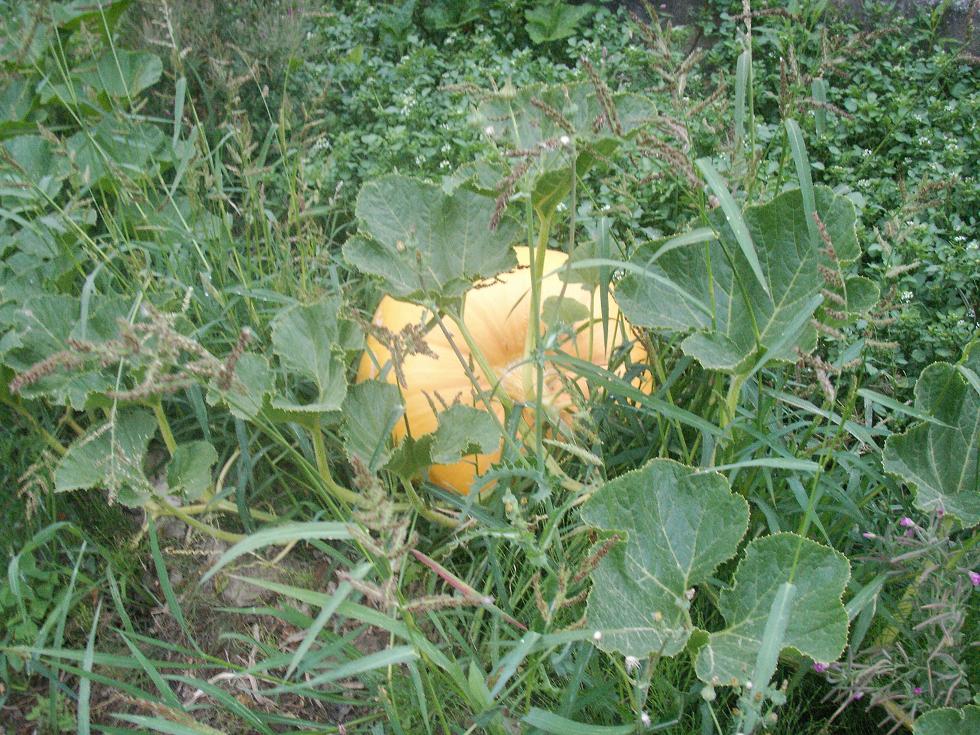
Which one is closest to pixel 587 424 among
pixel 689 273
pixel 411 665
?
pixel 689 273

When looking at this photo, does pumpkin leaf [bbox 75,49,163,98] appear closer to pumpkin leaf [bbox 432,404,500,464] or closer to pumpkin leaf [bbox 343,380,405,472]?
pumpkin leaf [bbox 343,380,405,472]

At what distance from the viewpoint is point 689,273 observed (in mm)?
1933

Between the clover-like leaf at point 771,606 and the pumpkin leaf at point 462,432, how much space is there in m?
0.53

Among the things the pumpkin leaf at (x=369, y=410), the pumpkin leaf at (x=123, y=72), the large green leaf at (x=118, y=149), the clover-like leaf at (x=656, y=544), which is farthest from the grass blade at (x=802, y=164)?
the pumpkin leaf at (x=123, y=72)

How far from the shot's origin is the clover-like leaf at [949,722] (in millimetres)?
1472

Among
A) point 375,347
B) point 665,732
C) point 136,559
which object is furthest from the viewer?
point 375,347

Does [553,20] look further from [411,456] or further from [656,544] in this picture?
[656,544]

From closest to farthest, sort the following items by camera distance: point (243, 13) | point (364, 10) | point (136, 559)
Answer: point (136, 559), point (243, 13), point (364, 10)

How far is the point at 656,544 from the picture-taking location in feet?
5.59

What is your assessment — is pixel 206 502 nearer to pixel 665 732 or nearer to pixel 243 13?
pixel 665 732

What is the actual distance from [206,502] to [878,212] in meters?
1.99

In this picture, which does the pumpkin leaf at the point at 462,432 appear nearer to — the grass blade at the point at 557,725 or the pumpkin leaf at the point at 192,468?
the pumpkin leaf at the point at 192,468

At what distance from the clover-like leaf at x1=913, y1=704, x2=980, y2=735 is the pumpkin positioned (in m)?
0.93

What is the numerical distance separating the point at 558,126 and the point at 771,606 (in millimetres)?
934
